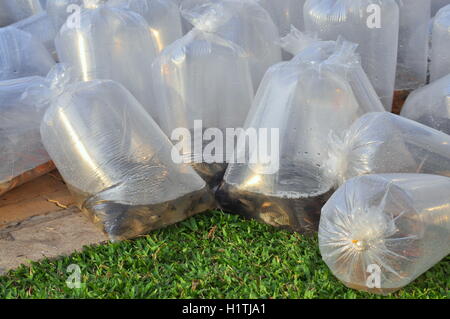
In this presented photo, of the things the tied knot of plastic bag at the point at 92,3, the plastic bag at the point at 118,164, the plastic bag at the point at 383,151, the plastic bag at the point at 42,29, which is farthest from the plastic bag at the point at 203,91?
the plastic bag at the point at 42,29

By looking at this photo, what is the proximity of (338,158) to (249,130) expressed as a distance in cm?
42

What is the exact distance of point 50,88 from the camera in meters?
2.93

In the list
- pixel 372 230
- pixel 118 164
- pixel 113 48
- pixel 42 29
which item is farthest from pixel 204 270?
pixel 42 29

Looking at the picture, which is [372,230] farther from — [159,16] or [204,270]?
[159,16]

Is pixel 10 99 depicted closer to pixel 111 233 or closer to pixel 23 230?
pixel 23 230

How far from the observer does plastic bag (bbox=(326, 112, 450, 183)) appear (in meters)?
2.51

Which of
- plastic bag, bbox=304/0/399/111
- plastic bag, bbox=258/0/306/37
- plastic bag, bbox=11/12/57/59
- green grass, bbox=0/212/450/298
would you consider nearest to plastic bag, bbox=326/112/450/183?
green grass, bbox=0/212/450/298

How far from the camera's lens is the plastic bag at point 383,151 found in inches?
98.7

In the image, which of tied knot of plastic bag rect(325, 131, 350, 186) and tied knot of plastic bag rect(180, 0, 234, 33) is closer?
tied knot of plastic bag rect(325, 131, 350, 186)

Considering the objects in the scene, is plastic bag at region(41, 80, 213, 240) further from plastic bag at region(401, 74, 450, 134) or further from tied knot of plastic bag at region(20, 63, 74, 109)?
plastic bag at region(401, 74, 450, 134)

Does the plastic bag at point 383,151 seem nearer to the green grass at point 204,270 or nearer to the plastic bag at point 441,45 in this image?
the green grass at point 204,270

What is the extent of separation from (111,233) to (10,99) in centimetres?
85

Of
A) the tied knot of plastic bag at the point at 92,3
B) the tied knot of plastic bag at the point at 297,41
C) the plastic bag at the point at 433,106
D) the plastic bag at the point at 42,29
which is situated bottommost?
the plastic bag at the point at 433,106

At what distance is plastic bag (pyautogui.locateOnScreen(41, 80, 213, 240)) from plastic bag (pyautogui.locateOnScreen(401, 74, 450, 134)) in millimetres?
1048
